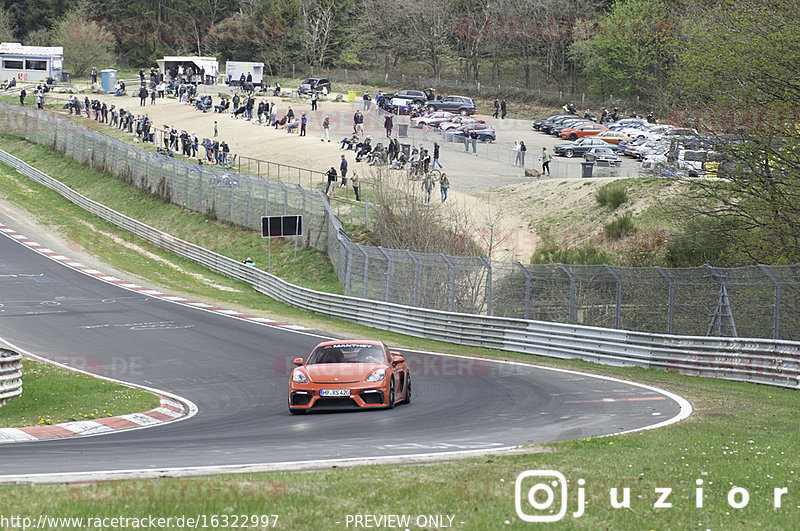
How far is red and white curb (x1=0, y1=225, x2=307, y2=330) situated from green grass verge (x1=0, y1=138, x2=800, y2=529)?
17804mm

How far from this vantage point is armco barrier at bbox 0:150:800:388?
61.6 feet

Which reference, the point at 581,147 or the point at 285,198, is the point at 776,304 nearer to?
the point at 285,198

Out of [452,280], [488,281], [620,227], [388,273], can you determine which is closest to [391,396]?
[488,281]

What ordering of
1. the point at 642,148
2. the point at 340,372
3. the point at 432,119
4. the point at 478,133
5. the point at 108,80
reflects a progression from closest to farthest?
the point at 340,372 < the point at 642,148 < the point at 478,133 < the point at 432,119 < the point at 108,80

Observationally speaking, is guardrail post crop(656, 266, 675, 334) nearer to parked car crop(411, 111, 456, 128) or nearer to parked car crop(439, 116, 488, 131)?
parked car crop(439, 116, 488, 131)

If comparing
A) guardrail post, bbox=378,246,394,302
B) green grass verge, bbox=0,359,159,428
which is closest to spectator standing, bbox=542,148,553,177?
guardrail post, bbox=378,246,394,302

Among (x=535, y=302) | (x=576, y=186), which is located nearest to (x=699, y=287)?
(x=535, y=302)

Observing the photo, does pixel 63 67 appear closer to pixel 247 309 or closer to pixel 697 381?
pixel 247 309

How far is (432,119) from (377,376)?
184ft

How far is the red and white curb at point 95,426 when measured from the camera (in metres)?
→ 13.0

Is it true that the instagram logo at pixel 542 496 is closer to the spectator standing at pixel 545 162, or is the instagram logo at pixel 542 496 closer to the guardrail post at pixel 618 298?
the guardrail post at pixel 618 298

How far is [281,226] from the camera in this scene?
1371 inches

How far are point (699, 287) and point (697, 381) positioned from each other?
6.54 ft

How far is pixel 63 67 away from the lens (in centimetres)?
9531
